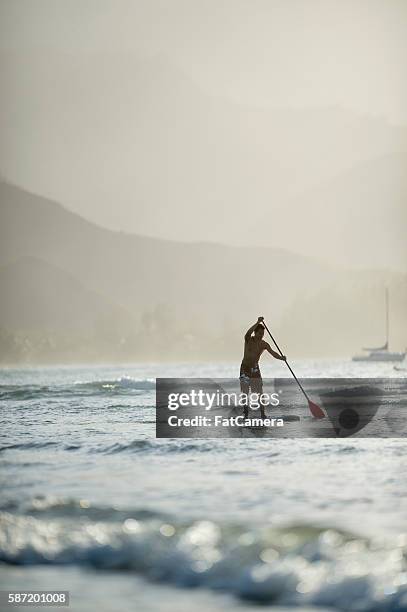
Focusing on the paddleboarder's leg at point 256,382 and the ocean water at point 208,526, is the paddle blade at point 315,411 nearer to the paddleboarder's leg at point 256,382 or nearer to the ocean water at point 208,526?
the paddleboarder's leg at point 256,382

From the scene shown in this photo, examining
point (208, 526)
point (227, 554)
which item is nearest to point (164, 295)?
point (208, 526)

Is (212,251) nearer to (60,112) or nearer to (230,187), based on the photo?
(230,187)

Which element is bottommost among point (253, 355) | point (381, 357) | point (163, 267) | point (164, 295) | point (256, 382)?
point (256, 382)

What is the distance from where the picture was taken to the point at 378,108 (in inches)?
1139

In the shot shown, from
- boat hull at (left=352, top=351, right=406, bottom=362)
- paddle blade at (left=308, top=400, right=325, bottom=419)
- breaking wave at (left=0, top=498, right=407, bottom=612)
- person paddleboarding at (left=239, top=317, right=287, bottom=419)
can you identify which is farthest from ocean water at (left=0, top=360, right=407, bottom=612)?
boat hull at (left=352, top=351, right=406, bottom=362)

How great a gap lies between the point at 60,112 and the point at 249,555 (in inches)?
1245

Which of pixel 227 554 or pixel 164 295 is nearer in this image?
pixel 227 554

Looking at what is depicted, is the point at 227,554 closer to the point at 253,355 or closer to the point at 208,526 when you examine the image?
the point at 208,526

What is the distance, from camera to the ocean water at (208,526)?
10.8 ft

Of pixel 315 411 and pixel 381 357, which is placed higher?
pixel 381 357

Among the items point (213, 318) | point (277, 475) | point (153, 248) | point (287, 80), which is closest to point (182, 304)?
point (213, 318)

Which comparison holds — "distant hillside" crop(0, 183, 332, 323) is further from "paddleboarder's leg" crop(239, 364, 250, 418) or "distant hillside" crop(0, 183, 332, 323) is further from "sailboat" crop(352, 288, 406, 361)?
"paddleboarder's leg" crop(239, 364, 250, 418)

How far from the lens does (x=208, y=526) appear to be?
3.90 meters

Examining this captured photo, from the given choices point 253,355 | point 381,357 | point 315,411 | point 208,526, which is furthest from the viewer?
point 381,357
